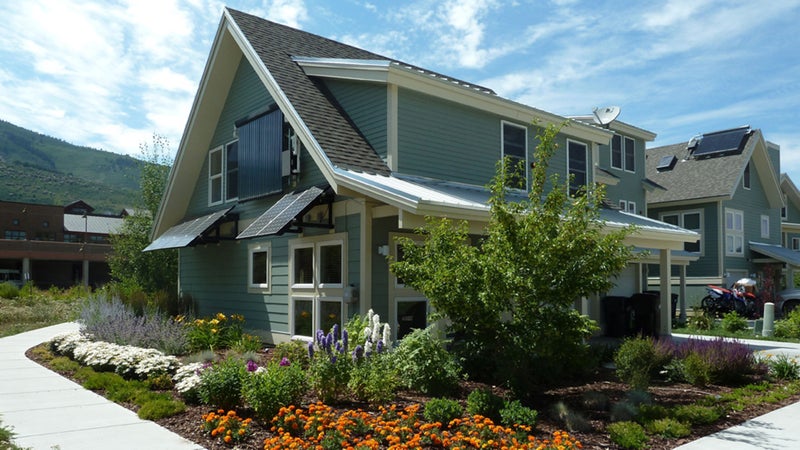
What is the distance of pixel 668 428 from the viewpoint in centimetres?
629

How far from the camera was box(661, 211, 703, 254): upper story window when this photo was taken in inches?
1001

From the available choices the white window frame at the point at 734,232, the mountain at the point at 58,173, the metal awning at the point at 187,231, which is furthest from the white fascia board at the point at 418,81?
the mountain at the point at 58,173

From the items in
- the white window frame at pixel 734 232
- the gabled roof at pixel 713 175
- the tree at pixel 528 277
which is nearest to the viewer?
the tree at pixel 528 277

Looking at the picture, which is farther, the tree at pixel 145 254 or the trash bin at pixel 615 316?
the tree at pixel 145 254

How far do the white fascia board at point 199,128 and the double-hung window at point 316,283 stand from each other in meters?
5.37

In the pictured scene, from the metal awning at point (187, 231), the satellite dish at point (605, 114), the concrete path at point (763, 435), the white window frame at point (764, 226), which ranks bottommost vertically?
the concrete path at point (763, 435)

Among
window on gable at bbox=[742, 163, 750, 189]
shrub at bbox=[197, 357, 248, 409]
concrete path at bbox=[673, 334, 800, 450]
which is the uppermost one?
window on gable at bbox=[742, 163, 750, 189]

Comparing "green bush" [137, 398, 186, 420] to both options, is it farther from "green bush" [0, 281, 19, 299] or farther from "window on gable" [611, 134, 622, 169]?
"green bush" [0, 281, 19, 299]

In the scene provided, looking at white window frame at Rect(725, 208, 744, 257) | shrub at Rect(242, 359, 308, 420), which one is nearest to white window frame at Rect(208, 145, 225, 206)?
shrub at Rect(242, 359, 308, 420)

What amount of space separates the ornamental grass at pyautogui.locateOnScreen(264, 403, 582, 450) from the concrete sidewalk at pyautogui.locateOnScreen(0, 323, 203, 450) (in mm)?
942

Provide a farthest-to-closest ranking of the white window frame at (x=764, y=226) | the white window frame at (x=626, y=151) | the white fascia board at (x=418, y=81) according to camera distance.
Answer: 1. the white window frame at (x=764, y=226)
2. the white window frame at (x=626, y=151)
3. the white fascia board at (x=418, y=81)

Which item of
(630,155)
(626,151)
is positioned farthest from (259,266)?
(630,155)

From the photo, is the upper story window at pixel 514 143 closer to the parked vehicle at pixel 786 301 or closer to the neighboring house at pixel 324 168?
the neighboring house at pixel 324 168

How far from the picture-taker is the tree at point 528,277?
698cm
